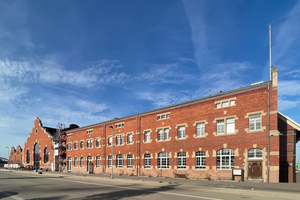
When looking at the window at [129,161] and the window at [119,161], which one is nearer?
the window at [129,161]

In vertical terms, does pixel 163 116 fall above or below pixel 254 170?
above

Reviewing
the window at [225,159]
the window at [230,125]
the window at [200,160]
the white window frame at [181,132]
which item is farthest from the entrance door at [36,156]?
the window at [230,125]

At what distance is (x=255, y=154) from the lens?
25453 millimetres

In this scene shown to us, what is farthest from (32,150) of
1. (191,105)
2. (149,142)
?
(191,105)

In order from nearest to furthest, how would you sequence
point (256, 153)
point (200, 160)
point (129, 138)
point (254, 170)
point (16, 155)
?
1. point (254, 170)
2. point (256, 153)
3. point (200, 160)
4. point (129, 138)
5. point (16, 155)

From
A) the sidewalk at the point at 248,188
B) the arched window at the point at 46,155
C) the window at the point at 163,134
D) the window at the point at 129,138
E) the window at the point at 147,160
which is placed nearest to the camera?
the sidewalk at the point at 248,188

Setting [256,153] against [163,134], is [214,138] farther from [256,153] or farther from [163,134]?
[163,134]

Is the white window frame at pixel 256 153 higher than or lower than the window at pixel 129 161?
higher

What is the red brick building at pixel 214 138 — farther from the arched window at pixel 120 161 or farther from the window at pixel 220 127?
the arched window at pixel 120 161

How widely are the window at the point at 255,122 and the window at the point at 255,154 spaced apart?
2.27 metres

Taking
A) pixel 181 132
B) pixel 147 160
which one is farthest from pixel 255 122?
pixel 147 160

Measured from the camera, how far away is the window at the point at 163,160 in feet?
115

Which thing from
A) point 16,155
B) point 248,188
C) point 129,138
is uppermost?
point 129,138

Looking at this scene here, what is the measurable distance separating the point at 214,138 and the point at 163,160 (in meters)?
9.74
